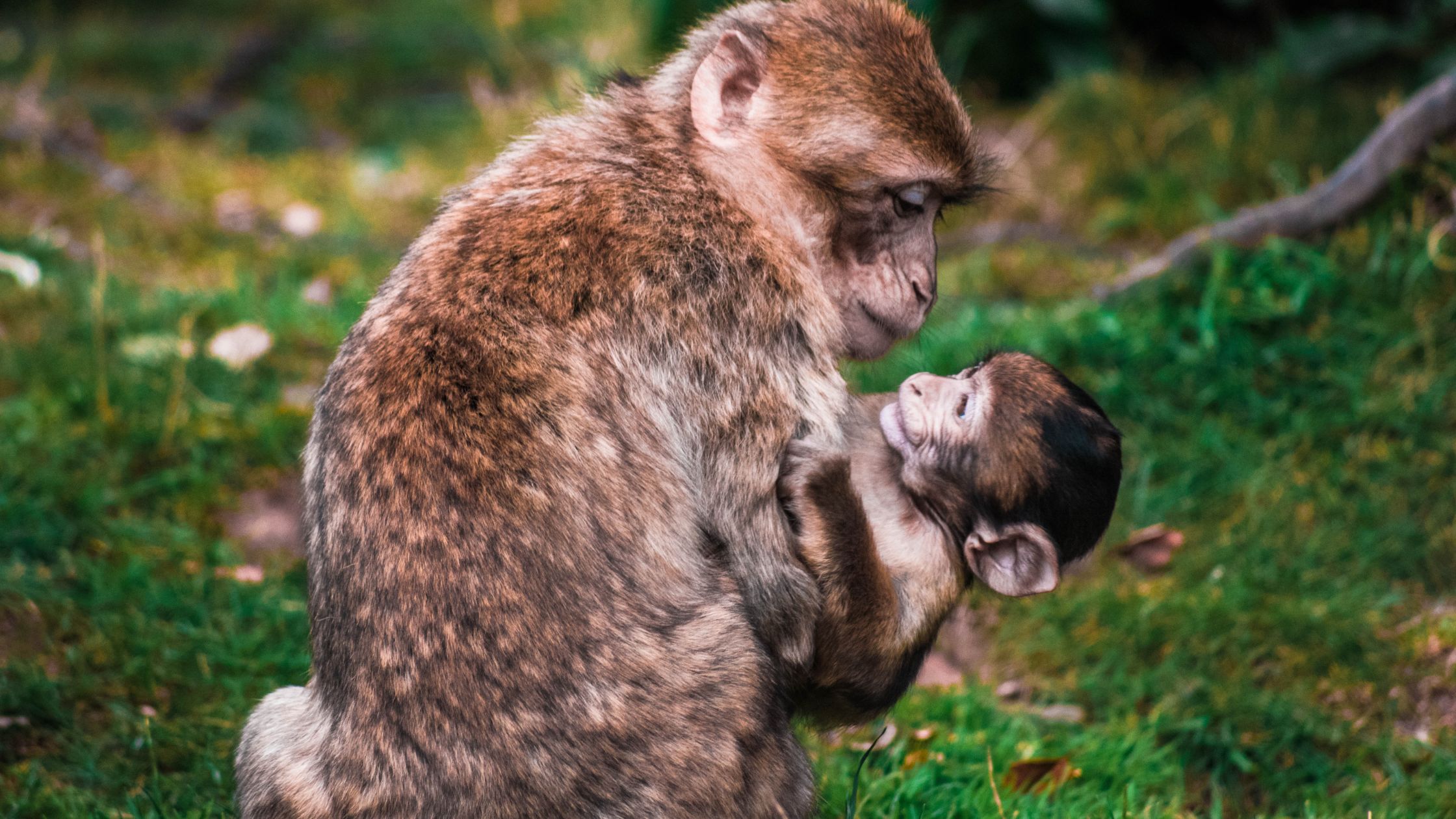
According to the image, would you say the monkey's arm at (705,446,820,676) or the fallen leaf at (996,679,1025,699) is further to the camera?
the fallen leaf at (996,679,1025,699)

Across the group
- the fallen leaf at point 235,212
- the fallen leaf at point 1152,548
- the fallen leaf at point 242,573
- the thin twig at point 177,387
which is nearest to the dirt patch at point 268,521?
the fallen leaf at point 242,573

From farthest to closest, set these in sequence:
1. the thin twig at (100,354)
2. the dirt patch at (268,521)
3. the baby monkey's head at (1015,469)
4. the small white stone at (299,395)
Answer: the small white stone at (299,395) → the thin twig at (100,354) → the dirt patch at (268,521) → the baby monkey's head at (1015,469)

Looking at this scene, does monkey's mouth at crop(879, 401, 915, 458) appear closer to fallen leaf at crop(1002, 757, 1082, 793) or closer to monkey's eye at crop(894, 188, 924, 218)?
monkey's eye at crop(894, 188, 924, 218)

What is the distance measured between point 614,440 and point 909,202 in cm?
107

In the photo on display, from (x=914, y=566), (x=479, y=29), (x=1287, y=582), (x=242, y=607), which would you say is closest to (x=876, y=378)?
(x=1287, y=582)

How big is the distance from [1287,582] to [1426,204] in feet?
6.29

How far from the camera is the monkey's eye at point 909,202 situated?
3.19 m

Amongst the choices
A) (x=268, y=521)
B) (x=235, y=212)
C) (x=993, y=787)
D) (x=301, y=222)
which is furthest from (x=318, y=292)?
(x=993, y=787)

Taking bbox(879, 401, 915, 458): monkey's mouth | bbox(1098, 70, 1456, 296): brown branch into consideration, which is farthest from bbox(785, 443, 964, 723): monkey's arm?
bbox(1098, 70, 1456, 296): brown branch

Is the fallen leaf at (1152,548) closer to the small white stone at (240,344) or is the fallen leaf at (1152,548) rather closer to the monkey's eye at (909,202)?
the monkey's eye at (909,202)

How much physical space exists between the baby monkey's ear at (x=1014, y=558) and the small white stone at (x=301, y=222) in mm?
4775

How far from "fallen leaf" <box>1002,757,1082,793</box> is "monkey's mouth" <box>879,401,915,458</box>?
0.96 meters

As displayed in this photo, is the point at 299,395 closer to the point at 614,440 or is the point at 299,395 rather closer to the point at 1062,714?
the point at 614,440

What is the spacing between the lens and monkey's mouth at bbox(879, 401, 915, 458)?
3.23m
